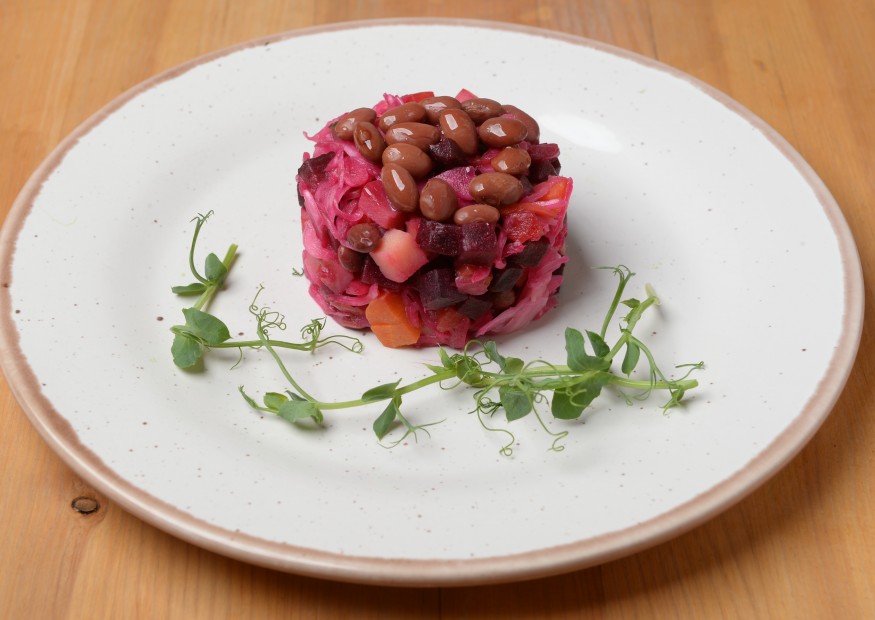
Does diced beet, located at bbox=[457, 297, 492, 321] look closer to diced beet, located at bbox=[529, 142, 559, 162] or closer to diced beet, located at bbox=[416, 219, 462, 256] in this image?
diced beet, located at bbox=[416, 219, 462, 256]

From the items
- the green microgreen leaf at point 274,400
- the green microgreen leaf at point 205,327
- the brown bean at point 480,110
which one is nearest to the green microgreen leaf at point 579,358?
the brown bean at point 480,110

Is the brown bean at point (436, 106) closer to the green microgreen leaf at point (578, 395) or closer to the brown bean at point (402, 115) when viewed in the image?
the brown bean at point (402, 115)

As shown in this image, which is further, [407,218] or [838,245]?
[838,245]

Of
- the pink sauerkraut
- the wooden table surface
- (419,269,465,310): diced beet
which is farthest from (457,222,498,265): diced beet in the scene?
the wooden table surface

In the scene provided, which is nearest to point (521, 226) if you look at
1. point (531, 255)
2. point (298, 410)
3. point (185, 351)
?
point (531, 255)

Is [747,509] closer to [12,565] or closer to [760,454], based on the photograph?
[760,454]

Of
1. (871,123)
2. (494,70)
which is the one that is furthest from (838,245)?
(494,70)

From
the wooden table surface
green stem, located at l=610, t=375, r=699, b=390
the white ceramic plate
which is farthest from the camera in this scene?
green stem, located at l=610, t=375, r=699, b=390
